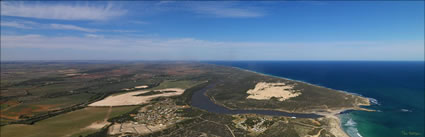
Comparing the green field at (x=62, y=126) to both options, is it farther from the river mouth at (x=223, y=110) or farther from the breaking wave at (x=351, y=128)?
the breaking wave at (x=351, y=128)

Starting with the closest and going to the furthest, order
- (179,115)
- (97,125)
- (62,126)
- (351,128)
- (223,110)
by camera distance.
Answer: (351,128)
(62,126)
(97,125)
(179,115)
(223,110)

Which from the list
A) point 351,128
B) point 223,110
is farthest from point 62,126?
point 351,128

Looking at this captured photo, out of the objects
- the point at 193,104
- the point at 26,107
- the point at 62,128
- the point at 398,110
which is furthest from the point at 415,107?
the point at 26,107

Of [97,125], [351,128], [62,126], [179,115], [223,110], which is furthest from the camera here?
[223,110]

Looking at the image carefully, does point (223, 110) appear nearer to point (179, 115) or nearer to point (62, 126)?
point (179, 115)

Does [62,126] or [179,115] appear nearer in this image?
[62,126]

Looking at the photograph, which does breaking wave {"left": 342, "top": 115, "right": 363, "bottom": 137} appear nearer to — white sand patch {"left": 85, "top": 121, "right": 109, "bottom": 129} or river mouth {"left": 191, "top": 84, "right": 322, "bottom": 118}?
river mouth {"left": 191, "top": 84, "right": 322, "bottom": 118}

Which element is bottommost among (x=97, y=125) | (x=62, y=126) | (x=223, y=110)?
(x=62, y=126)

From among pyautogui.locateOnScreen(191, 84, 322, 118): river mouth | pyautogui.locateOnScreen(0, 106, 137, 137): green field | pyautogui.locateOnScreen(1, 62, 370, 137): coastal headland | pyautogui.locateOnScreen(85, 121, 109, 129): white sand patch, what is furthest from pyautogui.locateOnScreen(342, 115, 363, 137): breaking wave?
pyautogui.locateOnScreen(0, 106, 137, 137): green field
